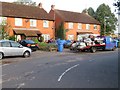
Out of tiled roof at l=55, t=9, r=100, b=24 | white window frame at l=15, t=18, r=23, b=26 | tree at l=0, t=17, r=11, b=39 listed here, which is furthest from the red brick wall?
tiled roof at l=55, t=9, r=100, b=24

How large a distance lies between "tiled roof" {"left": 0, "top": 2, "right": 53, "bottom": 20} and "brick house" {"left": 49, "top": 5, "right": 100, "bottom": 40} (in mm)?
4734

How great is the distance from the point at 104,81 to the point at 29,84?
3.23m

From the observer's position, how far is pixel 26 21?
4972 centimetres

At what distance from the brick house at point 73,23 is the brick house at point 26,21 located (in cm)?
433

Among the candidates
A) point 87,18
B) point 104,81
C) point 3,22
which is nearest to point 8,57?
point 104,81

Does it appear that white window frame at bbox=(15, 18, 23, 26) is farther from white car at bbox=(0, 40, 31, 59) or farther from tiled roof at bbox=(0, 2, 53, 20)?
white car at bbox=(0, 40, 31, 59)

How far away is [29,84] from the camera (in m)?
11.2

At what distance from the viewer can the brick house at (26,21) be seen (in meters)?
46.9

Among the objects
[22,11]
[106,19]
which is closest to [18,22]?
[22,11]

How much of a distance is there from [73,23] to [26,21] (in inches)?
559

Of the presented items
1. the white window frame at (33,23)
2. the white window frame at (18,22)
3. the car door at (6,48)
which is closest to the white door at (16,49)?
the car door at (6,48)

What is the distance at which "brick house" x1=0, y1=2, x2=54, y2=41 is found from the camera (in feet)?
154

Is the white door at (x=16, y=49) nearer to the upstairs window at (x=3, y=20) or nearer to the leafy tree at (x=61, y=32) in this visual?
the upstairs window at (x=3, y=20)

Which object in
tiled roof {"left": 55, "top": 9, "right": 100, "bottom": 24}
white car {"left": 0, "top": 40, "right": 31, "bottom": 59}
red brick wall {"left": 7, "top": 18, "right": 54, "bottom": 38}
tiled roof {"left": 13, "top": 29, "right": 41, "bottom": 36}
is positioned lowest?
white car {"left": 0, "top": 40, "right": 31, "bottom": 59}
